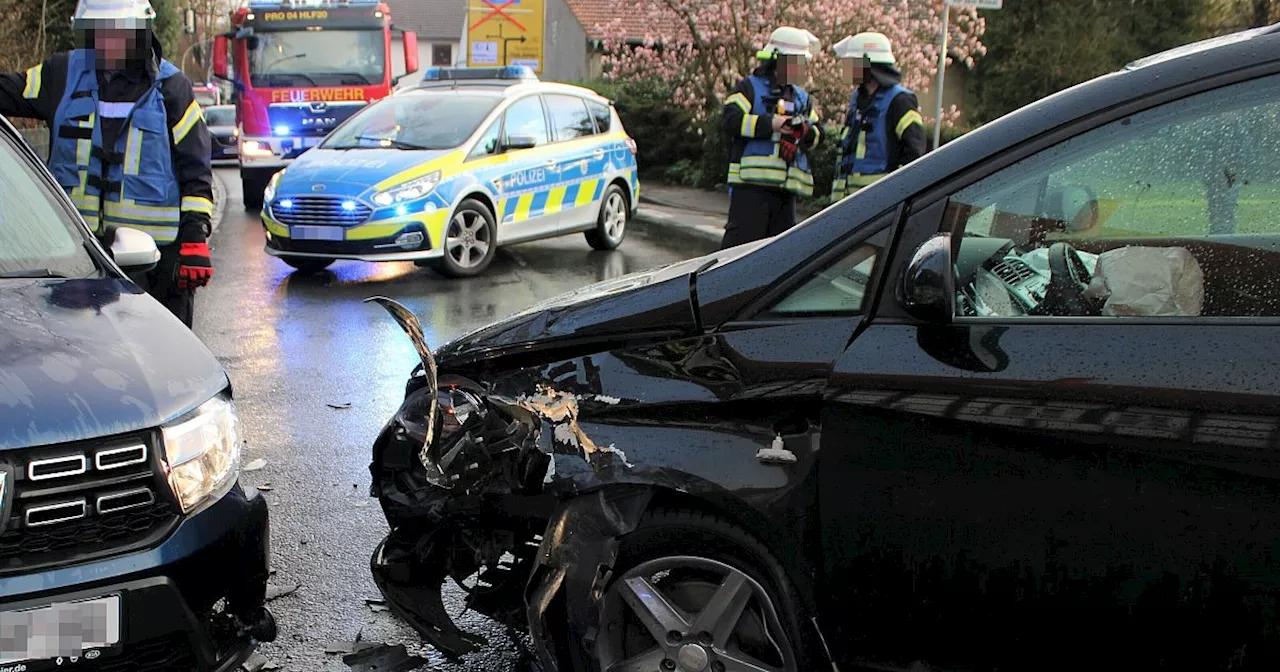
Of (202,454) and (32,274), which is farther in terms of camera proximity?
(32,274)

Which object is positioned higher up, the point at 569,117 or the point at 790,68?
the point at 790,68

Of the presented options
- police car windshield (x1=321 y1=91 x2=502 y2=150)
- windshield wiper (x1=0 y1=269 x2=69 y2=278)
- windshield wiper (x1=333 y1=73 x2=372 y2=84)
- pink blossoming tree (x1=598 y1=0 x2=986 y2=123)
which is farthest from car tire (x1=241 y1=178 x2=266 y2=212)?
windshield wiper (x1=0 y1=269 x2=69 y2=278)

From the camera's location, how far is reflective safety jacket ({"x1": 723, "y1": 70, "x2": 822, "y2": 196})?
7.32 metres

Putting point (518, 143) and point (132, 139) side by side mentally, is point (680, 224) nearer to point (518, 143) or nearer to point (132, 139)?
point (518, 143)

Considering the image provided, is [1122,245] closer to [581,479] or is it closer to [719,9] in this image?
[581,479]

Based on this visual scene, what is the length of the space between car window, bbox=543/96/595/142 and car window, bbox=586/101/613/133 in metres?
0.10

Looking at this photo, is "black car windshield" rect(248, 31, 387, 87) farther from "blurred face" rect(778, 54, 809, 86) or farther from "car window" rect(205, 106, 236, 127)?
"car window" rect(205, 106, 236, 127)

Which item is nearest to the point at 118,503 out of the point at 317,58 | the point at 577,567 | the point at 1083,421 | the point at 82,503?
the point at 82,503

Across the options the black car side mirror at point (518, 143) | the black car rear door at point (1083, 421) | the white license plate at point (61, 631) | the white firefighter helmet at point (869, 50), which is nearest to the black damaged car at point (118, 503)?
the white license plate at point (61, 631)

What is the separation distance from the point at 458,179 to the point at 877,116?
4.17 m

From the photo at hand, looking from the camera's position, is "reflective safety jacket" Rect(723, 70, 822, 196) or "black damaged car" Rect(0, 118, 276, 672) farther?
"reflective safety jacket" Rect(723, 70, 822, 196)

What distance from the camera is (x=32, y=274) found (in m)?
3.39

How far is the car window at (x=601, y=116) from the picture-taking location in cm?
1201

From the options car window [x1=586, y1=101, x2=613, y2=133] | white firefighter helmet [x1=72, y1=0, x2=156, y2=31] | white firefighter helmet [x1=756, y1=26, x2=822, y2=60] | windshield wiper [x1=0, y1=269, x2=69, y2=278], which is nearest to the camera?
windshield wiper [x1=0, y1=269, x2=69, y2=278]
